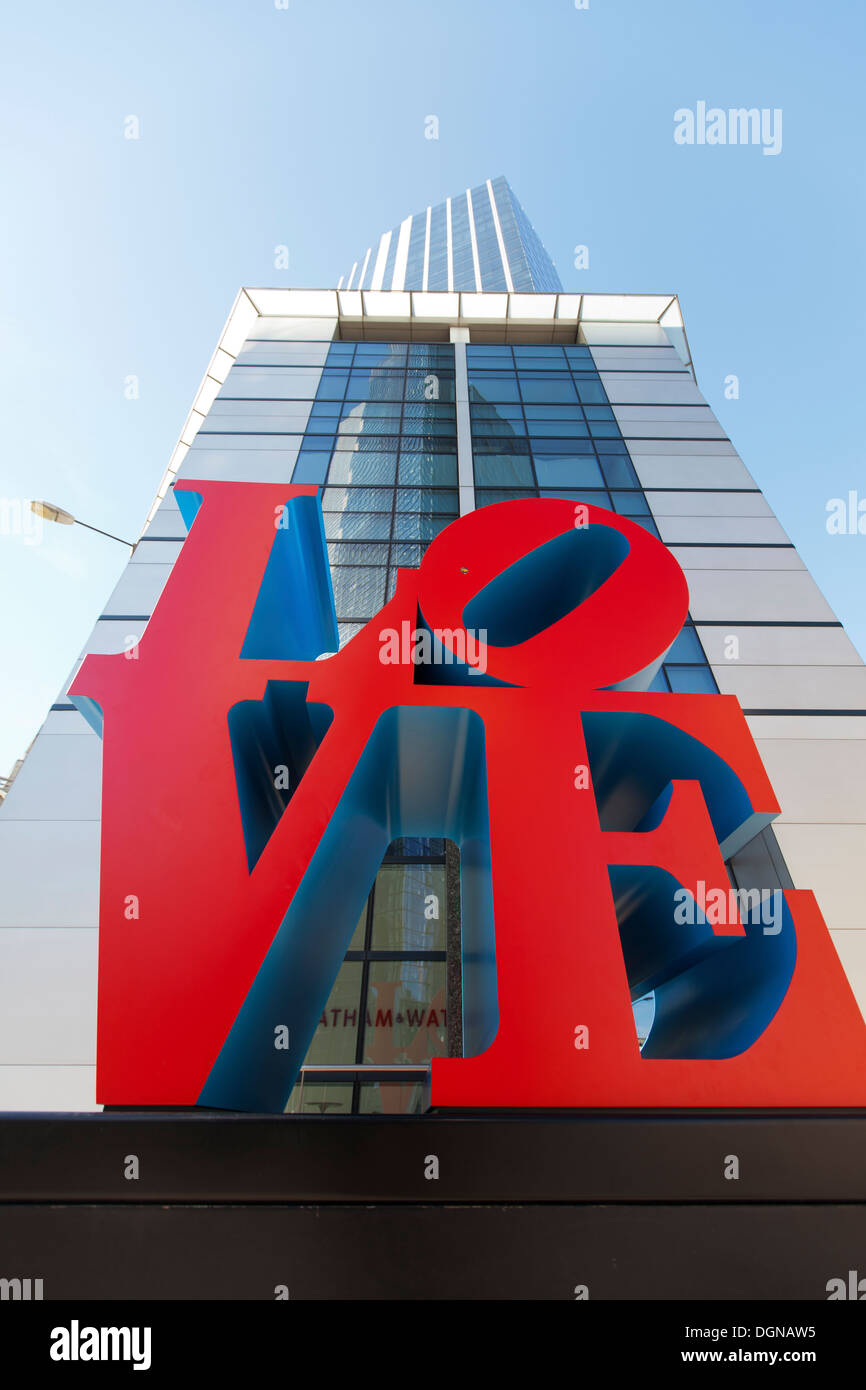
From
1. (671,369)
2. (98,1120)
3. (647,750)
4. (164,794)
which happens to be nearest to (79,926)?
(164,794)

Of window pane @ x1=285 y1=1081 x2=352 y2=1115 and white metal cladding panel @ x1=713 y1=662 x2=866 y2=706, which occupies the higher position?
white metal cladding panel @ x1=713 y1=662 x2=866 y2=706

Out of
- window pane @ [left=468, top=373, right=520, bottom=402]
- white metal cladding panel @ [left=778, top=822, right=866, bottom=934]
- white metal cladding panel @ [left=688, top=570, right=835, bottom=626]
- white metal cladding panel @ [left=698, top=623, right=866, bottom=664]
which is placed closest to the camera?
white metal cladding panel @ [left=778, top=822, right=866, bottom=934]

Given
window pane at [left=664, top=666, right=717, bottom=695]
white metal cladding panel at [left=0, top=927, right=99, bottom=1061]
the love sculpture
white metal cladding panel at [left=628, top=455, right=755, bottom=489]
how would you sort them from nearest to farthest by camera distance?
the love sculpture → white metal cladding panel at [left=0, top=927, right=99, bottom=1061] → window pane at [left=664, top=666, right=717, bottom=695] → white metal cladding panel at [left=628, top=455, right=755, bottom=489]

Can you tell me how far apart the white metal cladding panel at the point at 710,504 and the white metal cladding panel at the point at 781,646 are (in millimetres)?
2284

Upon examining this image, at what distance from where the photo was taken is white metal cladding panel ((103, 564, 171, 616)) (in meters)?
8.74

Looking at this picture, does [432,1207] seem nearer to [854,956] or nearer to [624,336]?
[854,956]

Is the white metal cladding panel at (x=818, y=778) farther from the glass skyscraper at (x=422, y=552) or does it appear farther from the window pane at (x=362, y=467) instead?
the window pane at (x=362, y=467)

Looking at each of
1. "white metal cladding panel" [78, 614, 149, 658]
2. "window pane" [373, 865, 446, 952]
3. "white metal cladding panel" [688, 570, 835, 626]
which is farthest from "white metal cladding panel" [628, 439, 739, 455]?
"white metal cladding panel" [78, 614, 149, 658]

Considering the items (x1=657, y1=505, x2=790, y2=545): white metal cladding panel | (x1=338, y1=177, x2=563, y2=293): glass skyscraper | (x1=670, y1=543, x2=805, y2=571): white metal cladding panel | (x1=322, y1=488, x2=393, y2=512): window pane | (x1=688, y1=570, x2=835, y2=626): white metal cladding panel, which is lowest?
(x1=688, y1=570, x2=835, y2=626): white metal cladding panel

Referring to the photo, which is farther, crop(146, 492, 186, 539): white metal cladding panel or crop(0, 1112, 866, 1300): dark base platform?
crop(146, 492, 186, 539): white metal cladding panel

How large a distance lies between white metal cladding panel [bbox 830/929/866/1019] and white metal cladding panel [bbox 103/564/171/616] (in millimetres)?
7953

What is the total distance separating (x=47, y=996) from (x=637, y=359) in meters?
14.0

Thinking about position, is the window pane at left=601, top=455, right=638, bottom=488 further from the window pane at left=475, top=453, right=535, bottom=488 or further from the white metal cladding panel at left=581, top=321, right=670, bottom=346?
the white metal cladding panel at left=581, top=321, right=670, bottom=346
